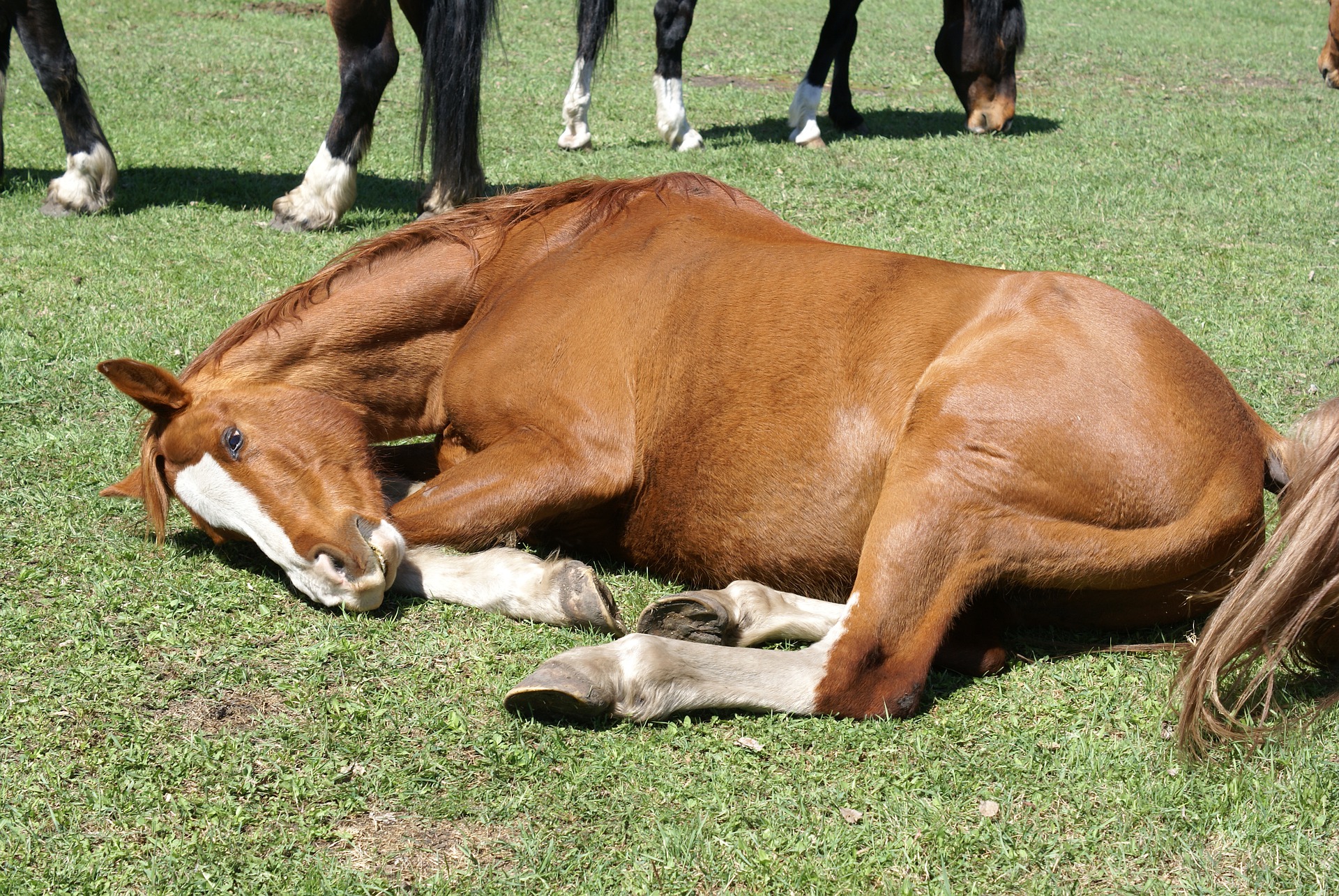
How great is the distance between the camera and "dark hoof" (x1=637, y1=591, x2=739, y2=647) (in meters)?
3.16

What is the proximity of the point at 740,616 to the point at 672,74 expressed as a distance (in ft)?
26.2

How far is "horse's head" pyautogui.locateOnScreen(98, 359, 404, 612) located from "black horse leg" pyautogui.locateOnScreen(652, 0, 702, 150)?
701cm

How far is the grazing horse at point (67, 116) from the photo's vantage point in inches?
291

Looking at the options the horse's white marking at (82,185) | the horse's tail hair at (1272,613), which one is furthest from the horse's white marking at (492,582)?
the horse's white marking at (82,185)

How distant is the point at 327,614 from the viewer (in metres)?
3.42

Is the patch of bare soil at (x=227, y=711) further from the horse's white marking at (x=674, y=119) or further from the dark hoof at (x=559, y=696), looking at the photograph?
the horse's white marking at (x=674, y=119)

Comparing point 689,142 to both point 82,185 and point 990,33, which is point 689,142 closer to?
point 990,33

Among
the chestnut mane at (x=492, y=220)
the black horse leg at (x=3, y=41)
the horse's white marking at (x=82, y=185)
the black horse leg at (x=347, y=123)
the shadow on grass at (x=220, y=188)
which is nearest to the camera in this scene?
the chestnut mane at (x=492, y=220)

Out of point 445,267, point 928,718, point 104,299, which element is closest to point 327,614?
point 445,267

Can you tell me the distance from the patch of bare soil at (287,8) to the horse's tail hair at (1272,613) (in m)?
17.1

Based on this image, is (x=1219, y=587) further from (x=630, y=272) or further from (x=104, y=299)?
(x=104, y=299)

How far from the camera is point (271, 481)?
3.41 m

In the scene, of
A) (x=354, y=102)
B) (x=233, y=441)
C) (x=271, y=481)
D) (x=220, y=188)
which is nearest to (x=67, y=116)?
(x=220, y=188)

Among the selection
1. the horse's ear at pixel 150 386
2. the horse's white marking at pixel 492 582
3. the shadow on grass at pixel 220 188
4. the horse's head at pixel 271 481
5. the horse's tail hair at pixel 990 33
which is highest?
the horse's tail hair at pixel 990 33
